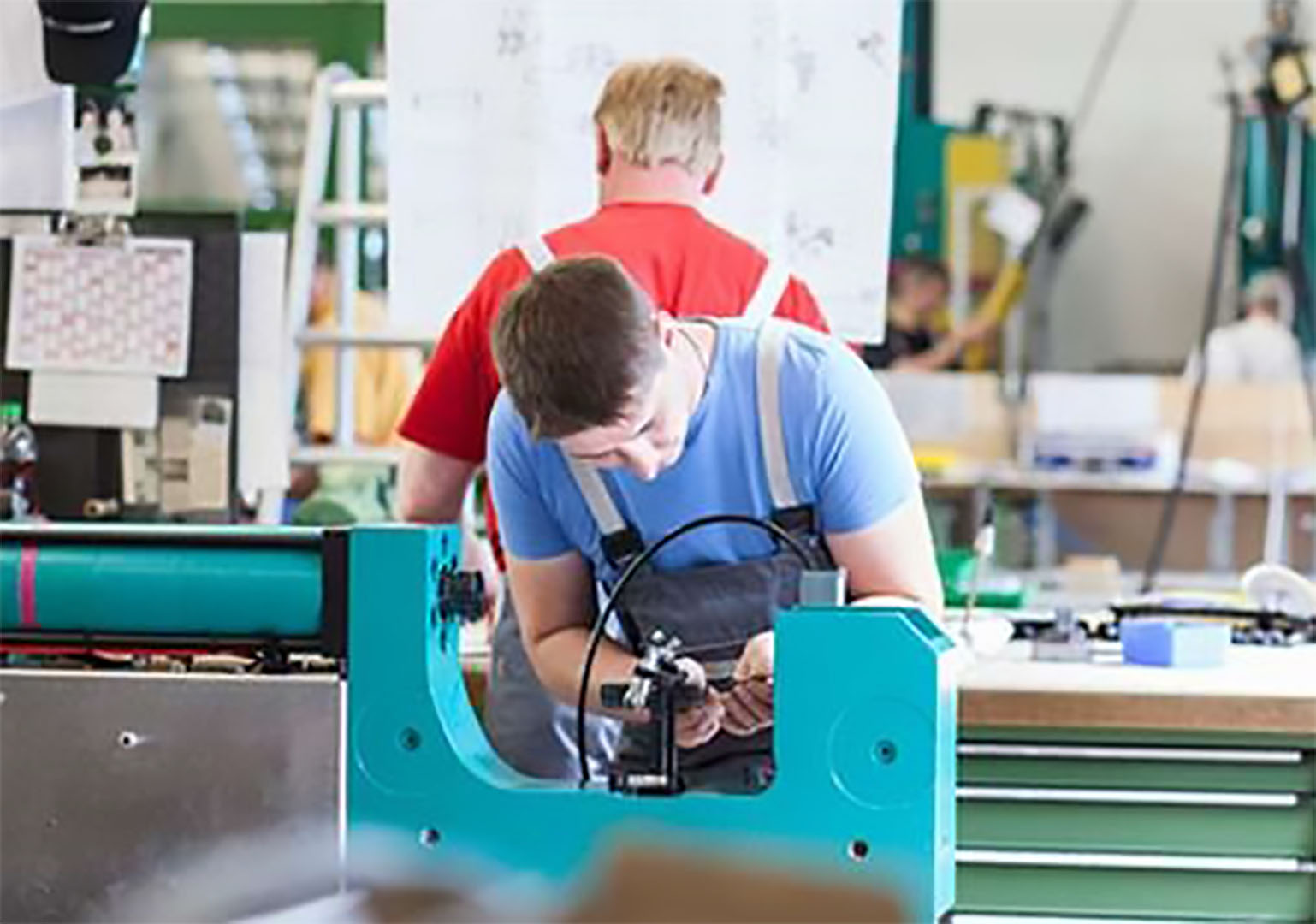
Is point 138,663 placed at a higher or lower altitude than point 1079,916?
higher

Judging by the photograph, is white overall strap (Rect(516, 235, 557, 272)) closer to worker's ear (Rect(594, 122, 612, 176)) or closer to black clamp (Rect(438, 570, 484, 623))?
worker's ear (Rect(594, 122, 612, 176))

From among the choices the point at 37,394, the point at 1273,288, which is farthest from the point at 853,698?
the point at 1273,288

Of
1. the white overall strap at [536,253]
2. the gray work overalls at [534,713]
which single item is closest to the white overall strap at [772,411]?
the gray work overalls at [534,713]

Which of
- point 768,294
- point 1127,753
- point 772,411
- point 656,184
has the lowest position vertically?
point 1127,753

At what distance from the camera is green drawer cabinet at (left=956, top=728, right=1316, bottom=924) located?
8.10 ft

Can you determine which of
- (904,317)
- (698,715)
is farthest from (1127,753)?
(904,317)

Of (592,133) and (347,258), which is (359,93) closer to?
(347,258)

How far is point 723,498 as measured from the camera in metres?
2.10

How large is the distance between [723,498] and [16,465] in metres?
1.33

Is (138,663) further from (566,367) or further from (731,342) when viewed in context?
(731,342)

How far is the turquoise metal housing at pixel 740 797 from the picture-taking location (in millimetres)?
1594

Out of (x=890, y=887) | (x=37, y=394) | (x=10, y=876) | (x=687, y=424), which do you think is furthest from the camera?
(x=37, y=394)

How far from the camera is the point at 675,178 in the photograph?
2629 millimetres

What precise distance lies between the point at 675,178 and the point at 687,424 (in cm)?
66
